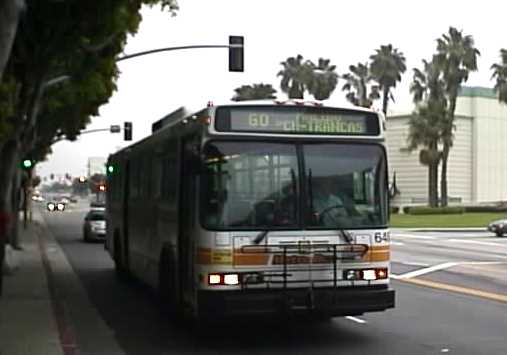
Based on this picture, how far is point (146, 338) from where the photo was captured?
13.2 meters

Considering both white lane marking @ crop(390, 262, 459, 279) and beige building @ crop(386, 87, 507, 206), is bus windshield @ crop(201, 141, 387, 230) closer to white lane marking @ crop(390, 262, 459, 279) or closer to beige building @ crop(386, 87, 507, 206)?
white lane marking @ crop(390, 262, 459, 279)

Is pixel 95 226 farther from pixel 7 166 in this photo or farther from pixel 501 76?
pixel 501 76

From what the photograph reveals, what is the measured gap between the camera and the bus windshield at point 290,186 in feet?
38.0

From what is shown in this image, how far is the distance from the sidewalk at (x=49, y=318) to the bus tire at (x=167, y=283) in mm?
939

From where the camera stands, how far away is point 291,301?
1145cm

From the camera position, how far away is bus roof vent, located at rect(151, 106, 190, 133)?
45.7ft

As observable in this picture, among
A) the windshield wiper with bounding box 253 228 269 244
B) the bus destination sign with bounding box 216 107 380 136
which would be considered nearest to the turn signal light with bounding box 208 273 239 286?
the windshield wiper with bounding box 253 228 269 244

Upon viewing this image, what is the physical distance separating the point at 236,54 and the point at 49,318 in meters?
13.3

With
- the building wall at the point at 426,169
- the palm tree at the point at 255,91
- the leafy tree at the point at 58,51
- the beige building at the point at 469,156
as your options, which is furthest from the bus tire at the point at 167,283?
the building wall at the point at 426,169

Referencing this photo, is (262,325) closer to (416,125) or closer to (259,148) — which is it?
(259,148)

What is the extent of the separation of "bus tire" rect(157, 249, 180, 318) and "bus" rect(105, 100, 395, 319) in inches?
37.0

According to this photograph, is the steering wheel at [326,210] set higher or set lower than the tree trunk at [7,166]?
lower

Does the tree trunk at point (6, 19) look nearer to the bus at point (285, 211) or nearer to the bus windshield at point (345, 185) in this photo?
the bus at point (285, 211)

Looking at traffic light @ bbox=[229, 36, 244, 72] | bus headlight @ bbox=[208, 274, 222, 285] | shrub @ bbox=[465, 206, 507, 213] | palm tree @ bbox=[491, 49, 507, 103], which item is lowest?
bus headlight @ bbox=[208, 274, 222, 285]
